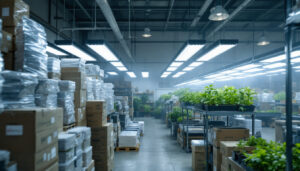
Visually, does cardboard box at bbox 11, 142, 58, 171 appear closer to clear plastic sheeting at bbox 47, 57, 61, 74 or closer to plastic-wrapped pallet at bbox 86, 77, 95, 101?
clear plastic sheeting at bbox 47, 57, 61, 74

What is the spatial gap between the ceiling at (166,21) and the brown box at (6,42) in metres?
3.63

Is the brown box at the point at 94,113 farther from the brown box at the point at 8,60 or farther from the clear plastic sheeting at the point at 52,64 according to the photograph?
the brown box at the point at 8,60

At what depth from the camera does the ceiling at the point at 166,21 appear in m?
7.68

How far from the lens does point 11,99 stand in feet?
5.71

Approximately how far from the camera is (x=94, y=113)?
369 centimetres

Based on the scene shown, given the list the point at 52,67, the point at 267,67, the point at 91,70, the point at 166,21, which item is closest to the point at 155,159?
the point at 91,70

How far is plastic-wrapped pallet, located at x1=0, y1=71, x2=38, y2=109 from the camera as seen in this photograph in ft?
5.56

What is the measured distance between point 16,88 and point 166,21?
8.02m

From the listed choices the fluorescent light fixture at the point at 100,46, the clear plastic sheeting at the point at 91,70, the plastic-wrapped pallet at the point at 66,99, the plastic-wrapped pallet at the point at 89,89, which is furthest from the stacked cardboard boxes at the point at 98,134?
the fluorescent light fixture at the point at 100,46

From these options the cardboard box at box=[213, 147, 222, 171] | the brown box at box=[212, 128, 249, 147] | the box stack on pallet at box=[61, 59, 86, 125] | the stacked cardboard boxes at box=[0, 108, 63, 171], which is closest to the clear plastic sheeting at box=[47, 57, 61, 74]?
the box stack on pallet at box=[61, 59, 86, 125]

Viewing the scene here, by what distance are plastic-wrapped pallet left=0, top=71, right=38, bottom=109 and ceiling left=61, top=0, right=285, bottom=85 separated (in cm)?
388

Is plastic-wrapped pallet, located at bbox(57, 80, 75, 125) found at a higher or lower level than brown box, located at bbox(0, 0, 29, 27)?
lower

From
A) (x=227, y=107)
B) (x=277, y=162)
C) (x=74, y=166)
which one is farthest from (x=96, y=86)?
(x=277, y=162)

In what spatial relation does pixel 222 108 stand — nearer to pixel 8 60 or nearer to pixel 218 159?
pixel 218 159
